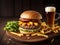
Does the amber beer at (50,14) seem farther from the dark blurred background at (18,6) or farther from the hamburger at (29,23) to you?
the dark blurred background at (18,6)

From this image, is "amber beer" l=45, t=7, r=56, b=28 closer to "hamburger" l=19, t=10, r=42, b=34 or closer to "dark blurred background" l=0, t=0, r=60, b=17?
"hamburger" l=19, t=10, r=42, b=34

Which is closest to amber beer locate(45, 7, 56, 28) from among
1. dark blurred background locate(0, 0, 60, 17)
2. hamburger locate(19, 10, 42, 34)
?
hamburger locate(19, 10, 42, 34)

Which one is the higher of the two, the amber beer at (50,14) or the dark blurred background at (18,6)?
the amber beer at (50,14)

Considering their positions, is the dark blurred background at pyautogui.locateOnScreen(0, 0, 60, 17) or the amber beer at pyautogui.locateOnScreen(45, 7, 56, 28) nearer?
the amber beer at pyautogui.locateOnScreen(45, 7, 56, 28)

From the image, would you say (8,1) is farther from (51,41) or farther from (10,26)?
(51,41)

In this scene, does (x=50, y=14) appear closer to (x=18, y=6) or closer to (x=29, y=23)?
(x=29, y=23)

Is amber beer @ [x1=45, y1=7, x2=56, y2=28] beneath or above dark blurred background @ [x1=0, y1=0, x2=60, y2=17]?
above

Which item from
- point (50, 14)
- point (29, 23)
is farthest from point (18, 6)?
point (29, 23)

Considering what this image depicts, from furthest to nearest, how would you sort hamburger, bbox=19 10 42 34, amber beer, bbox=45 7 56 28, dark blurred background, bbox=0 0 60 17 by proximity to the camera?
dark blurred background, bbox=0 0 60 17 < amber beer, bbox=45 7 56 28 < hamburger, bbox=19 10 42 34

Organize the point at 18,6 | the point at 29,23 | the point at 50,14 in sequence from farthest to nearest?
1. the point at 18,6
2. the point at 50,14
3. the point at 29,23

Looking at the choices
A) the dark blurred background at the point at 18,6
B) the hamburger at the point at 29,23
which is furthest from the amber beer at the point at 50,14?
the dark blurred background at the point at 18,6

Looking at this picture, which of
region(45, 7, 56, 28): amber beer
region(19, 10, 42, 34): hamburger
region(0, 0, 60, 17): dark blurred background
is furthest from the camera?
region(0, 0, 60, 17): dark blurred background

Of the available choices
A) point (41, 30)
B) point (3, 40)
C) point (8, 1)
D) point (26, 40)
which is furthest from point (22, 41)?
point (8, 1)
